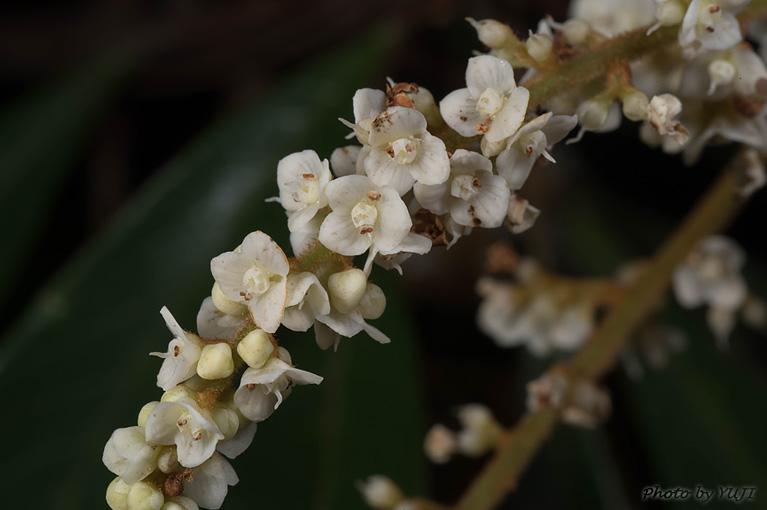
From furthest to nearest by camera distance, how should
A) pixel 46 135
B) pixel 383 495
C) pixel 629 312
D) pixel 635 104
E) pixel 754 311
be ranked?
1. pixel 46 135
2. pixel 754 311
3. pixel 629 312
4. pixel 383 495
5. pixel 635 104

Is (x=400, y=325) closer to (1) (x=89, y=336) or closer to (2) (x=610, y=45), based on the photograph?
(1) (x=89, y=336)

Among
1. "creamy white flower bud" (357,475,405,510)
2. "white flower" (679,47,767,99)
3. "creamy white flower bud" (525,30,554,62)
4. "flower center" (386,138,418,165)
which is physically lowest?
"creamy white flower bud" (357,475,405,510)

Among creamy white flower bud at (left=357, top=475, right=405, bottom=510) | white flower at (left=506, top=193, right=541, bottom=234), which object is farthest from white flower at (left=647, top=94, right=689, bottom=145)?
creamy white flower bud at (left=357, top=475, right=405, bottom=510)

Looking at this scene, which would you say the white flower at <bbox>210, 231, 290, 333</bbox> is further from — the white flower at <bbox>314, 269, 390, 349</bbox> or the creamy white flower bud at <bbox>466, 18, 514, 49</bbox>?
the creamy white flower bud at <bbox>466, 18, 514, 49</bbox>

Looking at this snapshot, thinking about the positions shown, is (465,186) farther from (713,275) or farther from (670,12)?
(713,275)

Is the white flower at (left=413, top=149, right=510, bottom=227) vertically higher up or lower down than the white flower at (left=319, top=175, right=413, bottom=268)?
lower down

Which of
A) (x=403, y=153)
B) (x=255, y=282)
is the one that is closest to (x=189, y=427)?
(x=255, y=282)

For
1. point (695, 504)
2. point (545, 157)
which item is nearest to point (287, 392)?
point (545, 157)

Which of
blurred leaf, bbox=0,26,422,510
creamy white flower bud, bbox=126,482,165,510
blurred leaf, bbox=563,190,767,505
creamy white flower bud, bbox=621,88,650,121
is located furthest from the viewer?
blurred leaf, bbox=563,190,767,505
